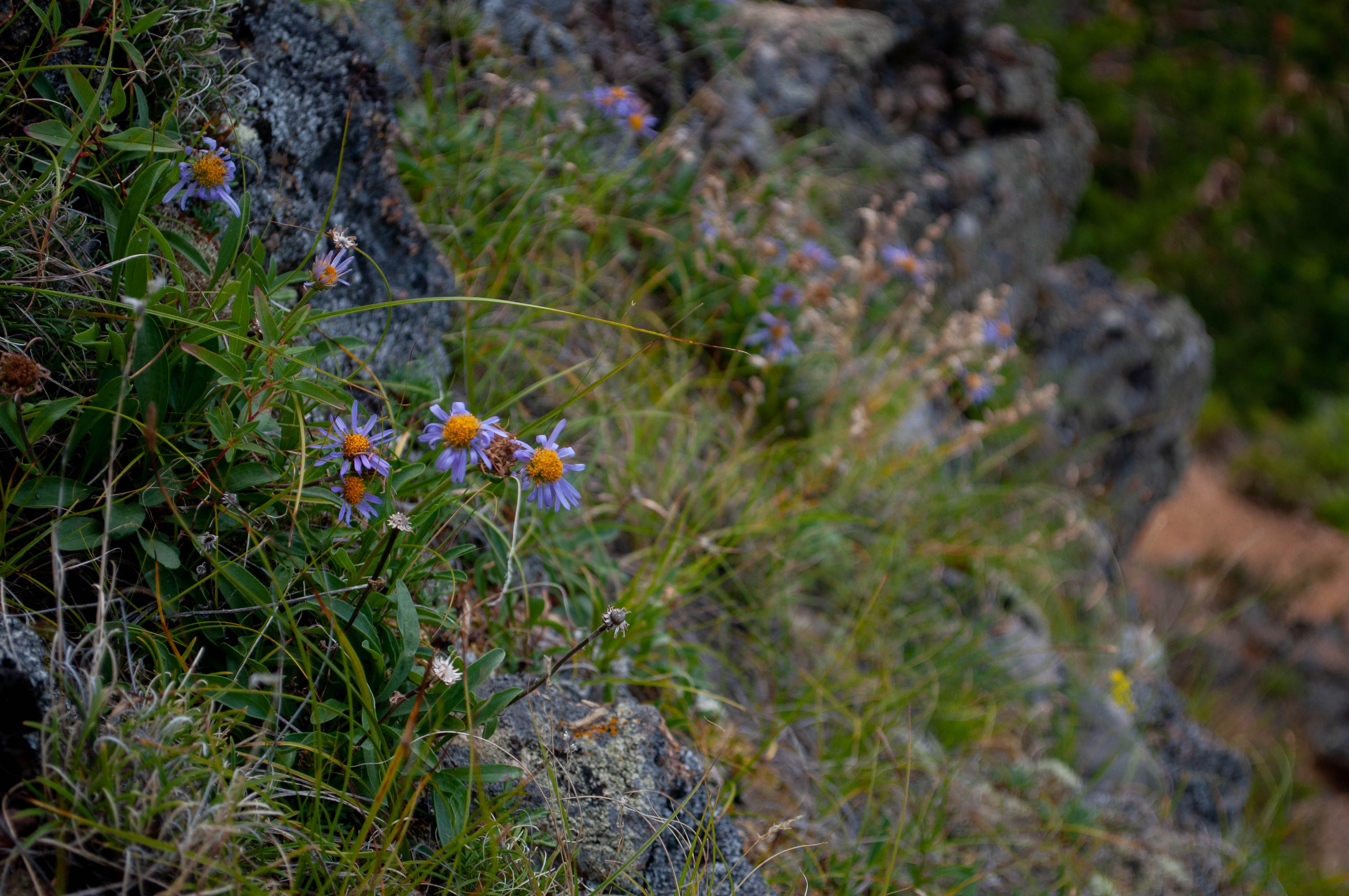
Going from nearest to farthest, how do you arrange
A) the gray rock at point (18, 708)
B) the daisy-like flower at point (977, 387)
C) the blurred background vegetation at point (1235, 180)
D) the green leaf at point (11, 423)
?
the gray rock at point (18, 708), the green leaf at point (11, 423), the daisy-like flower at point (977, 387), the blurred background vegetation at point (1235, 180)

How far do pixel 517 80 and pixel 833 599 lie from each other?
1.78 m

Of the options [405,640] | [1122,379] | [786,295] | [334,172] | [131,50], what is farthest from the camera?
[1122,379]

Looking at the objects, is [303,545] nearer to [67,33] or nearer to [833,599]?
[67,33]

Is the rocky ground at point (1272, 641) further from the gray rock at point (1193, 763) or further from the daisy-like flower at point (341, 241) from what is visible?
the daisy-like flower at point (341, 241)

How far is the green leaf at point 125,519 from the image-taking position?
43.5 inches

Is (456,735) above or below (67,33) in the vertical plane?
below

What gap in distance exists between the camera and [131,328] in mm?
1193

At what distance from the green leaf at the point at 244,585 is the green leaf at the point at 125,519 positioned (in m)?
0.07

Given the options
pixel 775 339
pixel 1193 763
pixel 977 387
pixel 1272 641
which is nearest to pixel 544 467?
pixel 775 339

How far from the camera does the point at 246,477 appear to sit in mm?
1202

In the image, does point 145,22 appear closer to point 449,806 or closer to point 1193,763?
point 449,806

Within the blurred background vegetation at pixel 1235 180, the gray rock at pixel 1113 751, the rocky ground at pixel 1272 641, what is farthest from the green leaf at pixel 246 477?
the blurred background vegetation at pixel 1235 180

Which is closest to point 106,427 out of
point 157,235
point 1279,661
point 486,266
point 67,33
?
point 157,235

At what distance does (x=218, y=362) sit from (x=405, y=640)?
1.40ft
